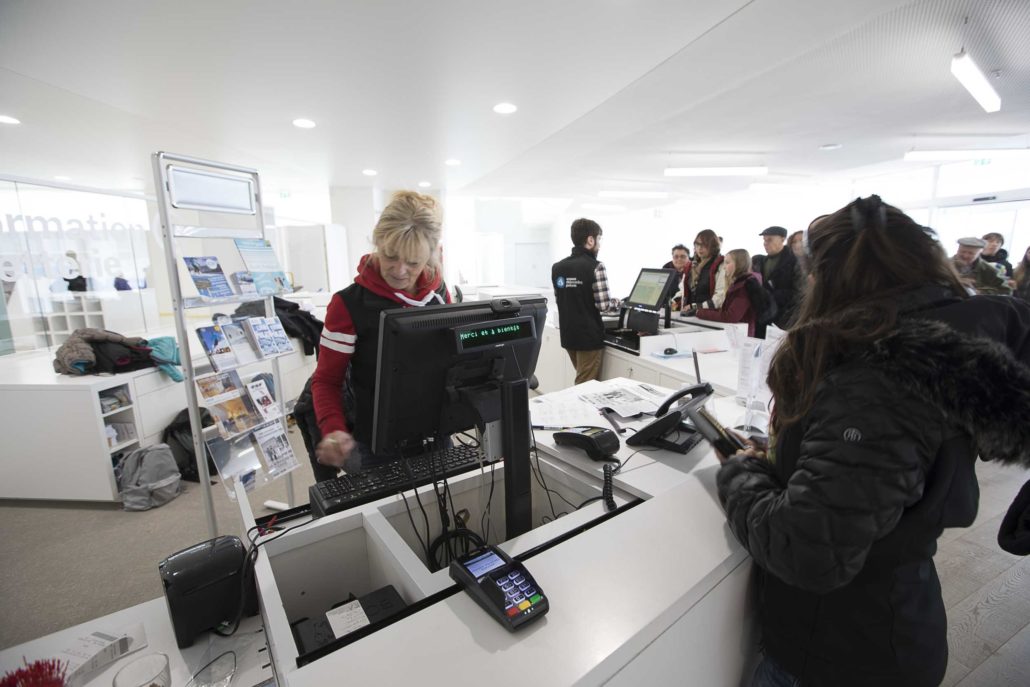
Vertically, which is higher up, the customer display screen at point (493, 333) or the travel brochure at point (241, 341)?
the customer display screen at point (493, 333)

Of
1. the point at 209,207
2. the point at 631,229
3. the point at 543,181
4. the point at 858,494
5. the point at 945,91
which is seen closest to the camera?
the point at 858,494

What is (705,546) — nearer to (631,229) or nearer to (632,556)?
(632,556)

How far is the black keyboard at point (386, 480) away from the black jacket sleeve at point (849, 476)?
0.79 meters

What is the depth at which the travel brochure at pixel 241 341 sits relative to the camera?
A: 2150mm

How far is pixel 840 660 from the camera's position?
0.87 metres

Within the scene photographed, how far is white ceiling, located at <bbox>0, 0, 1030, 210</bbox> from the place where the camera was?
2.41m

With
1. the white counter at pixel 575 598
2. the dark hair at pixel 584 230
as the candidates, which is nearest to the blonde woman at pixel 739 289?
the dark hair at pixel 584 230

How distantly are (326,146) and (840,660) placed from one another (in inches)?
226

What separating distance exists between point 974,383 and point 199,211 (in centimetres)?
286

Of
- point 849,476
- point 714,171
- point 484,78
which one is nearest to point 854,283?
point 849,476

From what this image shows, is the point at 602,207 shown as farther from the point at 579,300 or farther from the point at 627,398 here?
the point at 627,398

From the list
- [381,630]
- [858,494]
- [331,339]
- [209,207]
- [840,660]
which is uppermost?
[209,207]

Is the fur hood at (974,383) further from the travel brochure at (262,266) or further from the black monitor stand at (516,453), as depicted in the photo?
the travel brochure at (262,266)

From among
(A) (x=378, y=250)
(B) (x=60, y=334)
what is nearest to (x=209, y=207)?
(A) (x=378, y=250)
